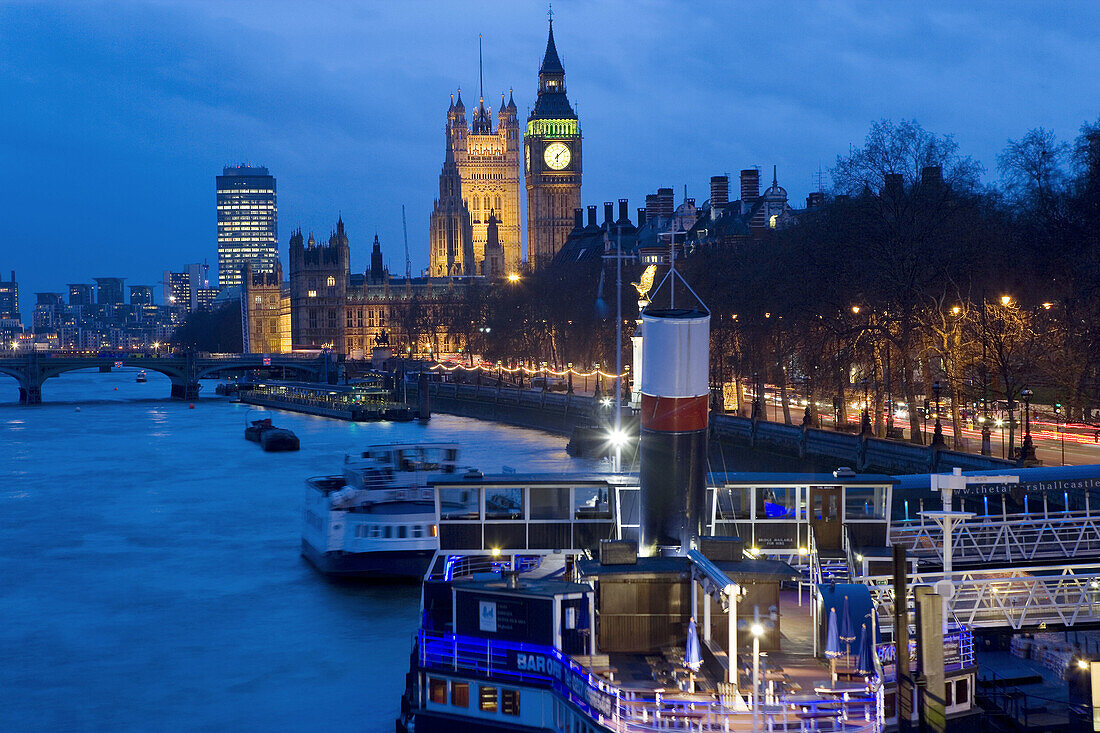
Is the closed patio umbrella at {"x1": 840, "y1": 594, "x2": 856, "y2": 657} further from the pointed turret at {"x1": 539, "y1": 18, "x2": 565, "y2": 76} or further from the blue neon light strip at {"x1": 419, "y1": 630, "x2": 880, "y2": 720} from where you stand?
the pointed turret at {"x1": 539, "y1": 18, "x2": 565, "y2": 76}

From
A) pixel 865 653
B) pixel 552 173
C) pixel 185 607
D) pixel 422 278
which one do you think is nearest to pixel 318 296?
pixel 422 278

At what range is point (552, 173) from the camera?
491ft

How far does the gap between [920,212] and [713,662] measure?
31.3m

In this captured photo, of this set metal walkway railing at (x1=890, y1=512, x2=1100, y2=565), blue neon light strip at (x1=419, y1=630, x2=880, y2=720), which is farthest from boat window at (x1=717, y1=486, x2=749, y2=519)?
blue neon light strip at (x1=419, y1=630, x2=880, y2=720)

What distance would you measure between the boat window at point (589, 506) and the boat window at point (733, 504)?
138cm

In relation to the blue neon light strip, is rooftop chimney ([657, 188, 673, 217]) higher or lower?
higher

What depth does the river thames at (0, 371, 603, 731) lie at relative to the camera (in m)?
20.1

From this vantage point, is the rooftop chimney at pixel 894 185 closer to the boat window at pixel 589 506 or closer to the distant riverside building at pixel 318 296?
the boat window at pixel 589 506

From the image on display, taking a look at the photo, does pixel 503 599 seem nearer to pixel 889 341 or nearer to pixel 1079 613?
pixel 1079 613

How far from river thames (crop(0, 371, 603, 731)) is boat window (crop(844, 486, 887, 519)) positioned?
711cm

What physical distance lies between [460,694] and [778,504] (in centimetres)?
477

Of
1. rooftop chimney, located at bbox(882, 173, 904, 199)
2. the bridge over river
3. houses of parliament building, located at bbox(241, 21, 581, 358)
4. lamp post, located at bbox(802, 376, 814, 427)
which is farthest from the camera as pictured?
houses of parliament building, located at bbox(241, 21, 581, 358)

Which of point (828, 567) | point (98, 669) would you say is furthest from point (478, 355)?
point (828, 567)

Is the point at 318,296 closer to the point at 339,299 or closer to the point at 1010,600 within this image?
the point at 339,299
